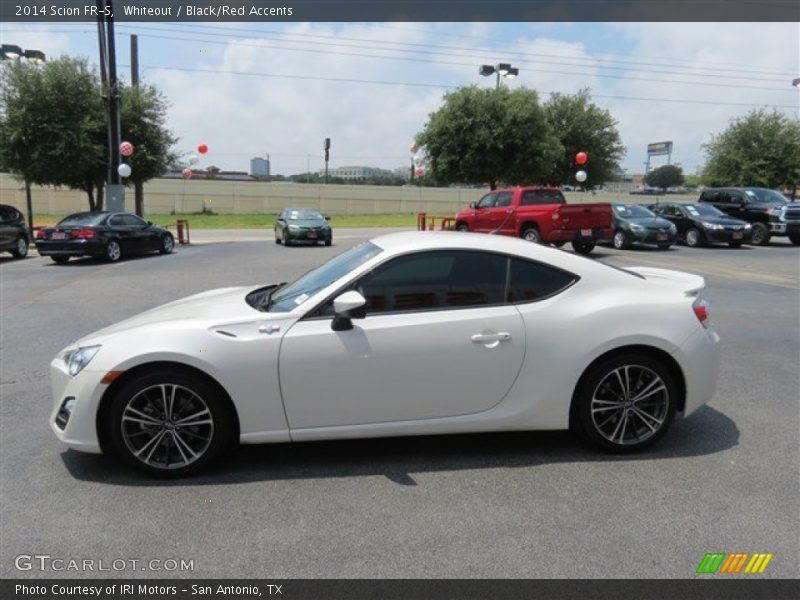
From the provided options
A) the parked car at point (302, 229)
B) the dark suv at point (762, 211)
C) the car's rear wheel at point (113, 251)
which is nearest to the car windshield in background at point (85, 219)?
the car's rear wheel at point (113, 251)

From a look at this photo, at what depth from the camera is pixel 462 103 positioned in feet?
108

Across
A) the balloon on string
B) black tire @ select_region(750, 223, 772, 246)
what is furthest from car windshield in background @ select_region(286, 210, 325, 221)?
black tire @ select_region(750, 223, 772, 246)

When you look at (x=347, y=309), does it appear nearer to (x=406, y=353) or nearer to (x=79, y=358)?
(x=406, y=353)

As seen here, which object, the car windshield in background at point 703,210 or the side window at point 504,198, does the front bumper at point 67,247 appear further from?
the car windshield in background at point 703,210

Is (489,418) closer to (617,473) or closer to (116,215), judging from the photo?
(617,473)

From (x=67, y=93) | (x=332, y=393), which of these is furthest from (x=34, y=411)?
(x=67, y=93)

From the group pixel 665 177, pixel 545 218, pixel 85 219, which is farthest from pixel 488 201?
pixel 665 177

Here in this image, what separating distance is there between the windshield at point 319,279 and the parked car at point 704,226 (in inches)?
780

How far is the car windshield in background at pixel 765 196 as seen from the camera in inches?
931

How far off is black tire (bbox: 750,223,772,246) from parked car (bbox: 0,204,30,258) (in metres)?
24.2

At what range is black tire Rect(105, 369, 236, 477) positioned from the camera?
374 cm

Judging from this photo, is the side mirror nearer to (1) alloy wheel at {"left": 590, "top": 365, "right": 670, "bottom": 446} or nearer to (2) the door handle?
(2) the door handle

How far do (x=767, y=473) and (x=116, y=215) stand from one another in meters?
18.1

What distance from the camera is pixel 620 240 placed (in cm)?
2039
